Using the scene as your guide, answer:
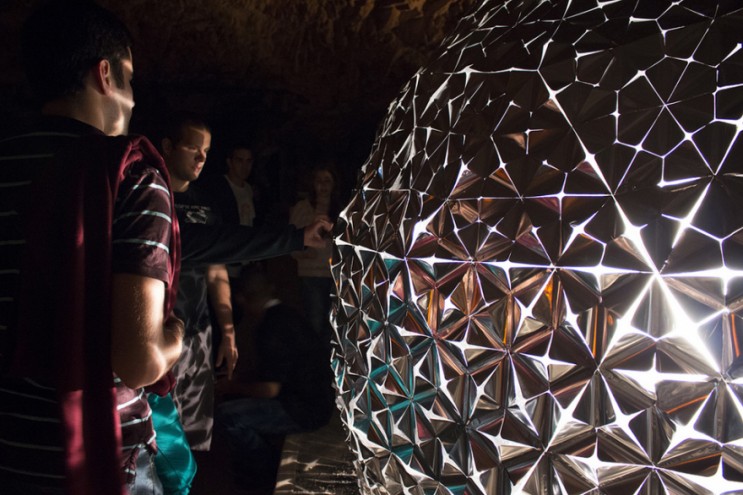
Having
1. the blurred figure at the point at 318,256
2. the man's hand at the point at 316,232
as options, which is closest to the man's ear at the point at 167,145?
the man's hand at the point at 316,232

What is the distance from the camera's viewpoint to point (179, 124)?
1.78 meters

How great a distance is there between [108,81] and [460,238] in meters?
0.65

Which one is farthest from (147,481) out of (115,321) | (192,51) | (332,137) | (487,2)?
(332,137)

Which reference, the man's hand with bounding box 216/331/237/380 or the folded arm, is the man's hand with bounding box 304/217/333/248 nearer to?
the folded arm

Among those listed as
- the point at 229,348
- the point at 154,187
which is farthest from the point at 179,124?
the point at 154,187

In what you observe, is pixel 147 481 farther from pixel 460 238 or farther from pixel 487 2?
pixel 487 2

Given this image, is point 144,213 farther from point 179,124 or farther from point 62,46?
point 179,124

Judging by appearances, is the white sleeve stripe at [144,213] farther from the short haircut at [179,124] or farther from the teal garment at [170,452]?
the short haircut at [179,124]

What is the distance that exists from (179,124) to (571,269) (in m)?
1.56

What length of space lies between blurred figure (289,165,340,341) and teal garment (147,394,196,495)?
5.08 feet

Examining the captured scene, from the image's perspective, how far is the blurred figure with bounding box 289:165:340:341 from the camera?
261 cm

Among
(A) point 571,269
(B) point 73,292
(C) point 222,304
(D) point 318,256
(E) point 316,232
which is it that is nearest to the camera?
(A) point 571,269

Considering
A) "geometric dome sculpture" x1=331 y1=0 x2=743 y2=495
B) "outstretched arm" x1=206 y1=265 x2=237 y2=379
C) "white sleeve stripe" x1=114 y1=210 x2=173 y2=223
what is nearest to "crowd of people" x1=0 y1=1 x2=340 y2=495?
"white sleeve stripe" x1=114 y1=210 x2=173 y2=223

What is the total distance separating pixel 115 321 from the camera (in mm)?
741
